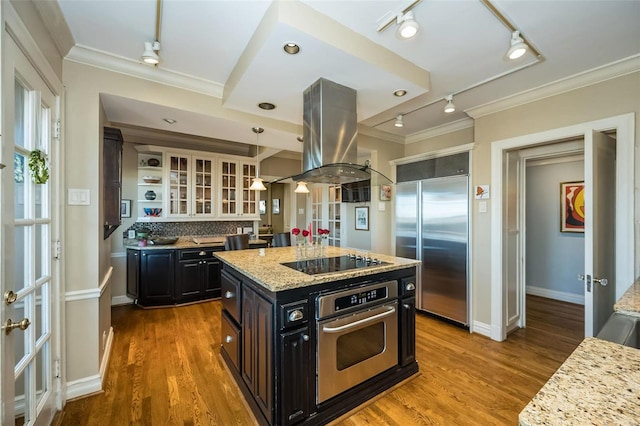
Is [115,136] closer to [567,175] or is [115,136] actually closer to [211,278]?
[211,278]

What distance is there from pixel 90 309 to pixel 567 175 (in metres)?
6.02

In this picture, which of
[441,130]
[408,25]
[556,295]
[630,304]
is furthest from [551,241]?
[408,25]

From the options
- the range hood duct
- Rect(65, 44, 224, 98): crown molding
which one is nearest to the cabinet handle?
the range hood duct

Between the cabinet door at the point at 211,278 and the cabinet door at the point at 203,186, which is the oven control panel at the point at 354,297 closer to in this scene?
the cabinet door at the point at 211,278

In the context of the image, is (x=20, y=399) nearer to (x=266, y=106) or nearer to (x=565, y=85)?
(x=266, y=106)

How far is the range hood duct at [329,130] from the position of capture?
224cm

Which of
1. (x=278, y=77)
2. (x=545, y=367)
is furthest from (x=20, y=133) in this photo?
(x=545, y=367)

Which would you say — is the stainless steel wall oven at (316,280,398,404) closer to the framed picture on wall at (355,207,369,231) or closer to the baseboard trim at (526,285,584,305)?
the framed picture on wall at (355,207,369,231)

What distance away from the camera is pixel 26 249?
149 cm

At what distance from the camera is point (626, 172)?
221 cm

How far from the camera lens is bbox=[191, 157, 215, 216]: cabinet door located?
14.9 feet

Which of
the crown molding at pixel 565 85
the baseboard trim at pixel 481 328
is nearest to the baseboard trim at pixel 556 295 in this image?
the baseboard trim at pixel 481 328

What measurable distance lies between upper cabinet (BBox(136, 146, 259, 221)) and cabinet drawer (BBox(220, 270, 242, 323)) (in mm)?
2550

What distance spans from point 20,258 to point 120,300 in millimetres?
3161
